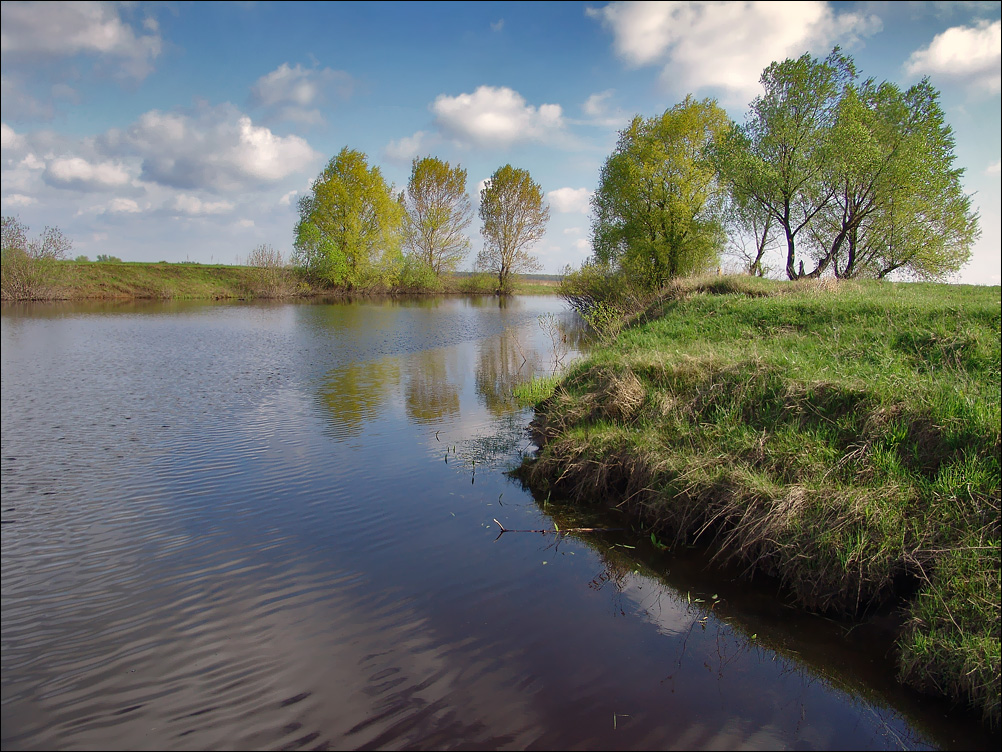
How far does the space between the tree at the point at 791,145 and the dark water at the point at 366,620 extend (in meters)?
20.0

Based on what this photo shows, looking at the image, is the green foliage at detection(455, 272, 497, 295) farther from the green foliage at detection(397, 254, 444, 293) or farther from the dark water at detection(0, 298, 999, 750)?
the dark water at detection(0, 298, 999, 750)

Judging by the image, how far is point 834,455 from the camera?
6.09 metres

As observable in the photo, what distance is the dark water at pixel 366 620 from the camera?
389cm

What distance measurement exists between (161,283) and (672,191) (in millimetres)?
45696

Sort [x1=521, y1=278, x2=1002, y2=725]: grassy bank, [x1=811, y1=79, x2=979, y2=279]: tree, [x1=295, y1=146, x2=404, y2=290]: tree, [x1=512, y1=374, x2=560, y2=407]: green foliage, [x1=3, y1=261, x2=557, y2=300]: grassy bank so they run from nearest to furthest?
[x1=521, y1=278, x2=1002, y2=725]: grassy bank, [x1=512, y1=374, x2=560, y2=407]: green foliage, [x1=811, y1=79, x2=979, y2=279]: tree, [x1=3, y1=261, x2=557, y2=300]: grassy bank, [x1=295, y1=146, x2=404, y2=290]: tree

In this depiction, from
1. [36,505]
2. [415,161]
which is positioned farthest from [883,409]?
[415,161]

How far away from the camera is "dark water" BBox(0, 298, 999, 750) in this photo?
12.8 ft

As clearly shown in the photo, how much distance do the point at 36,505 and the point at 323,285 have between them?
1984 inches

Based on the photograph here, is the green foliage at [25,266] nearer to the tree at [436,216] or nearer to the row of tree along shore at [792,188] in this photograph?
the row of tree along shore at [792,188]

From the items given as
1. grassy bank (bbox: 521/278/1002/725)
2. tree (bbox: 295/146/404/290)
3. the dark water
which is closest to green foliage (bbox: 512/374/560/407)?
grassy bank (bbox: 521/278/1002/725)

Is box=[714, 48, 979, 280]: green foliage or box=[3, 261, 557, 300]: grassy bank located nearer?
box=[714, 48, 979, 280]: green foliage

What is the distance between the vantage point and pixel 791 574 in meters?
5.49

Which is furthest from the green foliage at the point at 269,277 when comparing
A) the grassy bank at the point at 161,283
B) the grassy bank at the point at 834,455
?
the grassy bank at the point at 834,455

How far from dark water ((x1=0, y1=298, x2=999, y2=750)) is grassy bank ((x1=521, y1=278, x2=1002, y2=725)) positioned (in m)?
0.46
